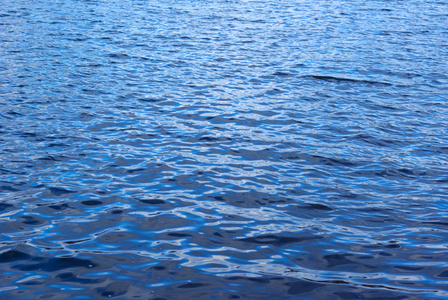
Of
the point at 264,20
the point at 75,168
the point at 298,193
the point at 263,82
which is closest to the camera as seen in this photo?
the point at 298,193

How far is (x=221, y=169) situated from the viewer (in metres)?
11.6

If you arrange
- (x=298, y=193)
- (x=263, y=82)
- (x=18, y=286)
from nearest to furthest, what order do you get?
(x=18, y=286) → (x=298, y=193) → (x=263, y=82)

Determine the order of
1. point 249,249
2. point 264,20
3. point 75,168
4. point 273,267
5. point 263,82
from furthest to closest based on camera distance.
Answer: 1. point 264,20
2. point 263,82
3. point 75,168
4. point 249,249
5. point 273,267

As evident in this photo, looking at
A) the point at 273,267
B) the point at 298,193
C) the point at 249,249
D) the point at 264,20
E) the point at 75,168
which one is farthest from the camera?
the point at 264,20

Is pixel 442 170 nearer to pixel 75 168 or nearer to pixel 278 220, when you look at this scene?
pixel 278 220

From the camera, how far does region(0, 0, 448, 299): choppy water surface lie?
25.7 ft

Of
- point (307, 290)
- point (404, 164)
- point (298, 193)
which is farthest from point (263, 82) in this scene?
point (307, 290)

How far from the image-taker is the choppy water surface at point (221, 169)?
25.7 feet

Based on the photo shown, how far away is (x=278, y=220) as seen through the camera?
9477 millimetres

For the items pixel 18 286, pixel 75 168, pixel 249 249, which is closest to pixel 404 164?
pixel 249 249

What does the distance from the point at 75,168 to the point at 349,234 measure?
599 cm

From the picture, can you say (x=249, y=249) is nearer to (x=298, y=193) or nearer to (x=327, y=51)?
(x=298, y=193)

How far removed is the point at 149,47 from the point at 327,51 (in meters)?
8.03

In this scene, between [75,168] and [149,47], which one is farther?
[149,47]
